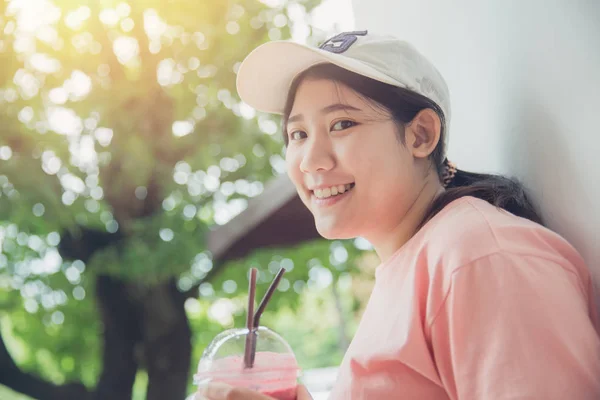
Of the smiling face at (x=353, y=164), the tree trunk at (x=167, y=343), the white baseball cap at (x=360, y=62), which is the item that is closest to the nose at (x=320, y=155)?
the smiling face at (x=353, y=164)

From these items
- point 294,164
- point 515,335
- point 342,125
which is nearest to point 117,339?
point 294,164

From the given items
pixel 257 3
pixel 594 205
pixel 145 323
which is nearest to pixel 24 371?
pixel 145 323

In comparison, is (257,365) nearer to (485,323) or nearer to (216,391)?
(216,391)

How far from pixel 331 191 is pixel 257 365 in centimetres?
28

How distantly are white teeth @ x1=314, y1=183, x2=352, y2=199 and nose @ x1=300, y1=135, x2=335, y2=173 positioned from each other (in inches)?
1.3

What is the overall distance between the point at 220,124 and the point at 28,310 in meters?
1.36

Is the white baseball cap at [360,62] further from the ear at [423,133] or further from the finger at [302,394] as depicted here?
the finger at [302,394]

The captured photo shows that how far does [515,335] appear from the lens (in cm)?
68

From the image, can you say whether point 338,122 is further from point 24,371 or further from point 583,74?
point 24,371

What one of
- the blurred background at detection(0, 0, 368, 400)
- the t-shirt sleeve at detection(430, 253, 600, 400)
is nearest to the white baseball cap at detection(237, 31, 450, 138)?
the t-shirt sleeve at detection(430, 253, 600, 400)

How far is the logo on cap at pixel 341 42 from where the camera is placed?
3.25 feet

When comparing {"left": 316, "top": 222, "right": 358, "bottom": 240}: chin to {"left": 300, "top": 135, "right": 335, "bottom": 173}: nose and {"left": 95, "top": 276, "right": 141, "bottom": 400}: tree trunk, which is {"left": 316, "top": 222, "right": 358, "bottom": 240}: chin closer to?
{"left": 300, "top": 135, "right": 335, "bottom": 173}: nose

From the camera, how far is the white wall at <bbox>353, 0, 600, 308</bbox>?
2.60ft

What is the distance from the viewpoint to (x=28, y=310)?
123 inches
